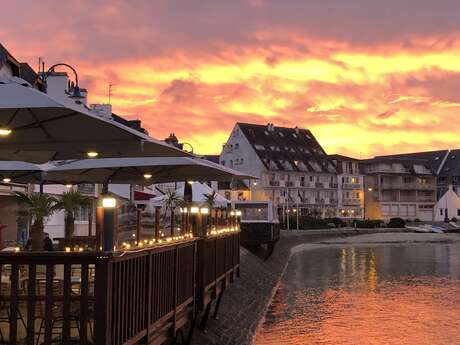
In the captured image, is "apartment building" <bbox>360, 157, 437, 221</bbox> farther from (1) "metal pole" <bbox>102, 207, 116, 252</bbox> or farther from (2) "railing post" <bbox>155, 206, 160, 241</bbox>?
(1) "metal pole" <bbox>102, 207, 116, 252</bbox>

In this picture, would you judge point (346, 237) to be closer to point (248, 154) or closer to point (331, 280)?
point (248, 154)

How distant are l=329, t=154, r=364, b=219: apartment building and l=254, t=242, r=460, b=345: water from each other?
71.8 m

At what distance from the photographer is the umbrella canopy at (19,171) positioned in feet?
54.0

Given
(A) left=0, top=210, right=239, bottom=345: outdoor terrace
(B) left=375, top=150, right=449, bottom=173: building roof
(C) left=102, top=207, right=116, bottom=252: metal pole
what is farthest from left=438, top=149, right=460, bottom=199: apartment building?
(C) left=102, top=207, right=116, bottom=252: metal pole

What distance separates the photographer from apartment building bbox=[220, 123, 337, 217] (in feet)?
352

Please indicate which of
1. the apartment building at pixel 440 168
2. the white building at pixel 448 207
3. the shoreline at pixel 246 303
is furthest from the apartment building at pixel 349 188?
the shoreline at pixel 246 303

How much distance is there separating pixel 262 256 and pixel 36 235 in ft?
94.1

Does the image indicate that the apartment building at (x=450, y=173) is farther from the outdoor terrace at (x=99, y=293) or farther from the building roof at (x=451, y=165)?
the outdoor terrace at (x=99, y=293)

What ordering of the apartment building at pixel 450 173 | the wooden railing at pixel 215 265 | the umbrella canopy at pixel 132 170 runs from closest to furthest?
1. the wooden railing at pixel 215 265
2. the umbrella canopy at pixel 132 170
3. the apartment building at pixel 450 173

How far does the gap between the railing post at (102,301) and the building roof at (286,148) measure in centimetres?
10035

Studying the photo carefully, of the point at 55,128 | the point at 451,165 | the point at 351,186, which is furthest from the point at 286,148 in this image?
the point at 55,128

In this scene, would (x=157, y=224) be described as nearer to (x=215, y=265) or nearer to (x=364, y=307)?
(x=215, y=265)

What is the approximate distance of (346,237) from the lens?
310 feet

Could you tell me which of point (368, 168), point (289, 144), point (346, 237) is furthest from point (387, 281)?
point (368, 168)
